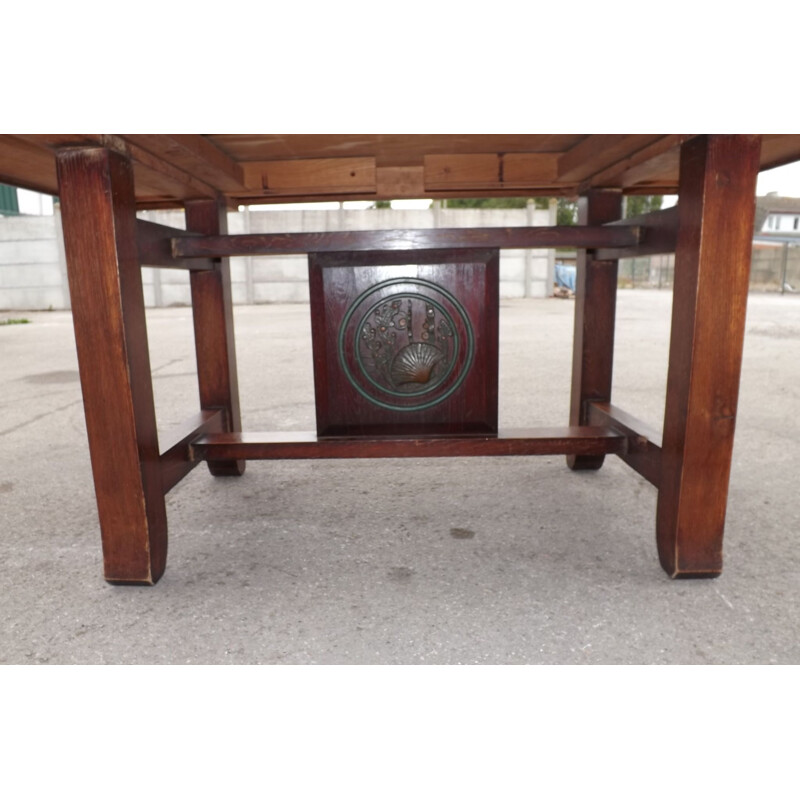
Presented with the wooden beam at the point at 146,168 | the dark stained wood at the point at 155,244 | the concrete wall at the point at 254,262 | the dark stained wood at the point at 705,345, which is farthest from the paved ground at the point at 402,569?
the concrete wall at the point at 254,262

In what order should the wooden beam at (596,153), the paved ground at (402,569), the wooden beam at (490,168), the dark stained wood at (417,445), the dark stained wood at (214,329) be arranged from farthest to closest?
the dark stained wood at (214,329), the wooden beam at (490,168), the dark stained wood at (417,445), the wooden beam at (596,153), the paved ground at (402,569)

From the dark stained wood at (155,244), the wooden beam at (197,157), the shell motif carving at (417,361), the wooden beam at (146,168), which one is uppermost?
the wooden beam at (197,157)

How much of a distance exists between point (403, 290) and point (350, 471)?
0.75 meters

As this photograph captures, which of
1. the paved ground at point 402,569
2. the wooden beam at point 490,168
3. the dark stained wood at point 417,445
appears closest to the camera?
the paved ground at point 402,569

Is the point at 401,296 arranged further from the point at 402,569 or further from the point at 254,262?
the point at 254,262

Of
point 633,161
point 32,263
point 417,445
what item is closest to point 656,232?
point 633,161

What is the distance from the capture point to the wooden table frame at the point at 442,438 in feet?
3.69

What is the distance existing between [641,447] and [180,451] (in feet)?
3.48

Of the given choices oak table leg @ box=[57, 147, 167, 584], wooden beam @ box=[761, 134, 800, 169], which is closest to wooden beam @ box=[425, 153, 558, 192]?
wooden beam @ box=[761, 134, 800, 169]

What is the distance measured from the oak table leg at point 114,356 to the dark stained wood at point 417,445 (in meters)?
0.23

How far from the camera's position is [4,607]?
1210 mm

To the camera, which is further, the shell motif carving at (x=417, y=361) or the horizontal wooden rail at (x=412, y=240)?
the shell motif carving at (x=417, y=361)

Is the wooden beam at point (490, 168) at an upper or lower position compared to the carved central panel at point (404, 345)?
upper

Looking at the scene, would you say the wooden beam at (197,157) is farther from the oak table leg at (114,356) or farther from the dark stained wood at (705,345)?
the dark stained wood at (705,345)
